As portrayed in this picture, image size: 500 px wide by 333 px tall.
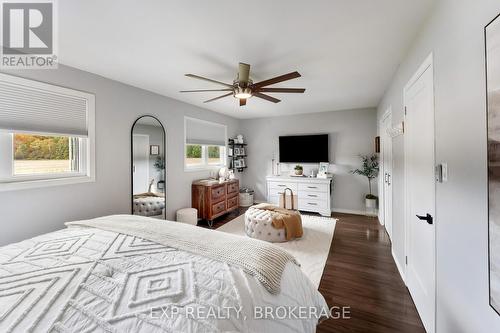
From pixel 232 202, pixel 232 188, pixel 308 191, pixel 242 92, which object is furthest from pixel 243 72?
pixel 308 191

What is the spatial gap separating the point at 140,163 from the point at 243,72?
2.14 m

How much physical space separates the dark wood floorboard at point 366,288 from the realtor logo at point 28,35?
3257mm

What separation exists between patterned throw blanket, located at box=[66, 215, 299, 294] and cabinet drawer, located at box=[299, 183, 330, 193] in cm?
341

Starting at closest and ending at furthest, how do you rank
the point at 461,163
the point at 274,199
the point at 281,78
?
the point at 461,163 → the point at 281,78 → the point at 274,199

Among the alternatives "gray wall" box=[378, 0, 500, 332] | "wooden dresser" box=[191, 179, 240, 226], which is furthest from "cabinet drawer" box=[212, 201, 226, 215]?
"gray wall" box=[378, 0, 500, 332]

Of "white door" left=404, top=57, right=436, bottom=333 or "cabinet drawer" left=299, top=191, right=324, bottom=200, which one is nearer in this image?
"white door" left=404, top=57, right=436, bottom=333

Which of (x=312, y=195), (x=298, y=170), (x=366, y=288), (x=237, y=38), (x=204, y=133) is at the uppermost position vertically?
(x=237, y=38)

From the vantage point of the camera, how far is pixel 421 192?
1.70 meters

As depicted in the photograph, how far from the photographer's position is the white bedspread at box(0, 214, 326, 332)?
819 mm

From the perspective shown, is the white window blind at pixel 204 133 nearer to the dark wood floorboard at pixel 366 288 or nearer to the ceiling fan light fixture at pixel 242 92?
the ceiling fan light fixture at pixel 242 92

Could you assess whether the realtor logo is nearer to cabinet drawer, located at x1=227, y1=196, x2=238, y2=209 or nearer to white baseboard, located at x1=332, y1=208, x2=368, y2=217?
cabinet drawer, located at x1=227, y1=196, x2=238, y2=209

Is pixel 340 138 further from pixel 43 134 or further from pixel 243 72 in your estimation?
pixel 43 134

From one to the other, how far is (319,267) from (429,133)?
1848 mm

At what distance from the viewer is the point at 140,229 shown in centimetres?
174
